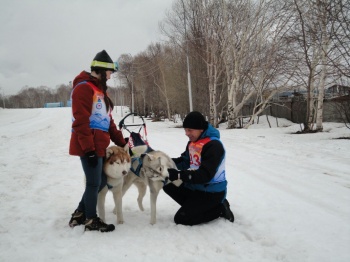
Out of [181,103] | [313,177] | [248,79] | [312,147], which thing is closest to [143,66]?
[181,103]

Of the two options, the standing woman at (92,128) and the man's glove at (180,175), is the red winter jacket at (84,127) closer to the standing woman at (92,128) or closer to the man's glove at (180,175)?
the standing woman at (92,128)

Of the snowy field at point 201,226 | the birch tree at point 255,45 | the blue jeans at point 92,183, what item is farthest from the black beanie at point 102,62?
the birch tree at point 255,45

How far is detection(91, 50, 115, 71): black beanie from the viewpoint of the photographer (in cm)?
305

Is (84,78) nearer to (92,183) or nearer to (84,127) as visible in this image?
(84,127)

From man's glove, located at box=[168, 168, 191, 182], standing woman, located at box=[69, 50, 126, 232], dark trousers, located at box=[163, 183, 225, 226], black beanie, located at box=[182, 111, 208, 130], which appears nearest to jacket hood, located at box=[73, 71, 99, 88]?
A: standing woman, located at box=[69, 50, 126, 232]

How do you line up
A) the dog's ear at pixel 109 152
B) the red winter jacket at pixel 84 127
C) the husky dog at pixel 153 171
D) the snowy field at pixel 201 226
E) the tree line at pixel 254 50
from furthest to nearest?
the tree line at pixel 254 50 → the husky dog at pixel 153 171 → the dog's ear at pixel 109 152 → the red winter jacket at pixel 84 127 → the snowy field at pixel 201 226

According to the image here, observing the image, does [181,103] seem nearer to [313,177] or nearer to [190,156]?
[313,177]

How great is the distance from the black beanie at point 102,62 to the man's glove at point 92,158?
102 centimetres

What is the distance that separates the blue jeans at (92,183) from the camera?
9.53ft

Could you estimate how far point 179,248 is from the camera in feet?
8.89

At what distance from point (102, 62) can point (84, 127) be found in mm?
830

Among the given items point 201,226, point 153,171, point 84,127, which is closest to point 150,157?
point 153,171

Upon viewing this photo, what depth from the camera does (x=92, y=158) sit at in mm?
2805

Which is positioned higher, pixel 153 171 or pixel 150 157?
pixel 150 157
